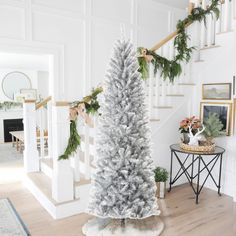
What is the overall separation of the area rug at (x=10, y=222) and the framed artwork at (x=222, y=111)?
2.78 meters

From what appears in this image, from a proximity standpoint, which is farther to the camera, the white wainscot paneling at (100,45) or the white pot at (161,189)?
the white wainscot paneling at (100,45)

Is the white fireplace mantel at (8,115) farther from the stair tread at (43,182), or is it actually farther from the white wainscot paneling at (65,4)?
the white wainscot paneling at (65,4)

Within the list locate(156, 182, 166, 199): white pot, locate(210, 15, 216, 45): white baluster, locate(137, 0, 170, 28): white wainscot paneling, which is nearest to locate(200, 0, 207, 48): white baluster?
locate(210, 15, 216, 45): white baluster

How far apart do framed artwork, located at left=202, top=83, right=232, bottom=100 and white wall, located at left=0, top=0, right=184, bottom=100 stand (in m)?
1.76

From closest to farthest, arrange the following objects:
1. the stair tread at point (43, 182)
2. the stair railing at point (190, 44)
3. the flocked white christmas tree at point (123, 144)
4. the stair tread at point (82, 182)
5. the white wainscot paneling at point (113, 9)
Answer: the flocked white christmas tree at point (123, 144), the stair tread at point (82, 182), the stair tread at point (43, 182), the stair railing at point (190, 44), the white wainscot paneling at point (113, 9)

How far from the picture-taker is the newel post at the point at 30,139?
389 cm

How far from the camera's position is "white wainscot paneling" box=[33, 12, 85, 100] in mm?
3721

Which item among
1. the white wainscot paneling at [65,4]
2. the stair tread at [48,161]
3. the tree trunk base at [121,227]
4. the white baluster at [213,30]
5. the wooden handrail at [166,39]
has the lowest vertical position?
the tree trunk base at [121,227]

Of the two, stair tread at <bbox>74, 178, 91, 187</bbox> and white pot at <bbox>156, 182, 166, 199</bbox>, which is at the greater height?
stair tread at <bbox>74, 178, 91, 187</bbox>

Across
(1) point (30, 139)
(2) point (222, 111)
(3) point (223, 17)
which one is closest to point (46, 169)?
(1) point (30, 139)

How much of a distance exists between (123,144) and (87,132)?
35.1 inches

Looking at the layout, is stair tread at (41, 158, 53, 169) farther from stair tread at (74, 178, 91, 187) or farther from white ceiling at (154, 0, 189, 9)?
white ceiling at (154, 0, 189, 9)

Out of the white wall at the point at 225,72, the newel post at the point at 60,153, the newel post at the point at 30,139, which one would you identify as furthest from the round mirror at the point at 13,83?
the white wall at the point at 225,72

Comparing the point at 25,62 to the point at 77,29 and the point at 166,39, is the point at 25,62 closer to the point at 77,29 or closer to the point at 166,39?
the point at 77,29
